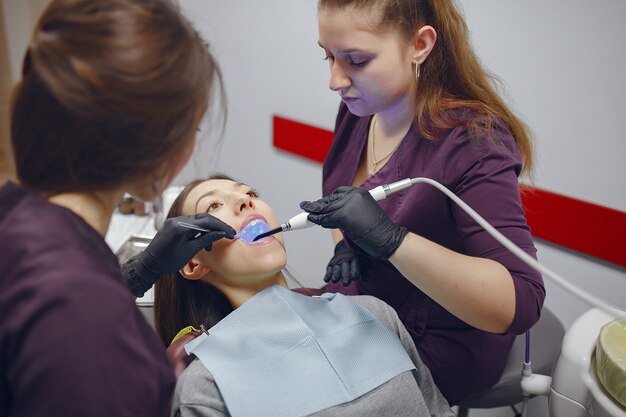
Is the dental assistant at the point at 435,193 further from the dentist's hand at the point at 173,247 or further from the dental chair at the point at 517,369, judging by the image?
the dentist's hand at the point at 173,247

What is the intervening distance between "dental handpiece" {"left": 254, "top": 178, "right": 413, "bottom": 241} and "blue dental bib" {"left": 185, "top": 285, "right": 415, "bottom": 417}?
0.51 feet

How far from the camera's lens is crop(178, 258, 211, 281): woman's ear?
146 centimetres

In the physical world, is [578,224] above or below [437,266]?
below

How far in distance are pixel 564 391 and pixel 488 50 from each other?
44.9 inches

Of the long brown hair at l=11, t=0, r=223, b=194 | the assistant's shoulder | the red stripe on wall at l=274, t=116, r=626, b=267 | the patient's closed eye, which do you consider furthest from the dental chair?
the long brown hair at l=11, t=0, r=223, b=194

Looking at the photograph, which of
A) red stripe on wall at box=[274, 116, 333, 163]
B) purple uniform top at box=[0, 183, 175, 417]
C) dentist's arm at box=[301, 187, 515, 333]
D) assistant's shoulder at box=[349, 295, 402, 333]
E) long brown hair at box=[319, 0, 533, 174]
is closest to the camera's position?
purple uniform top at box=[0, 183, 175, 417]

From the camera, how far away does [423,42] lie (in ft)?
4.61

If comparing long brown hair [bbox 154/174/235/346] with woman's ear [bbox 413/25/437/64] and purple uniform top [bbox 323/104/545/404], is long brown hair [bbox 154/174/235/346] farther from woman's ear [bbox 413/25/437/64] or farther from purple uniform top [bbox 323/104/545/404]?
woman's ear [bbox 413/25/437/64]

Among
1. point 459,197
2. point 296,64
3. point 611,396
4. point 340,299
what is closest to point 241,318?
point 340,299

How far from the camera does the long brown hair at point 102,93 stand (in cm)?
81

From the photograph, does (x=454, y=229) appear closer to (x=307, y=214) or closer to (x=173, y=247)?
(x=307, y=214)

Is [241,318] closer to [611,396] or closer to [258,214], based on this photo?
[258,214]

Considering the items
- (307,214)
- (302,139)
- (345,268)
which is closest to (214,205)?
(307,214)

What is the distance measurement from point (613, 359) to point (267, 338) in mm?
675
